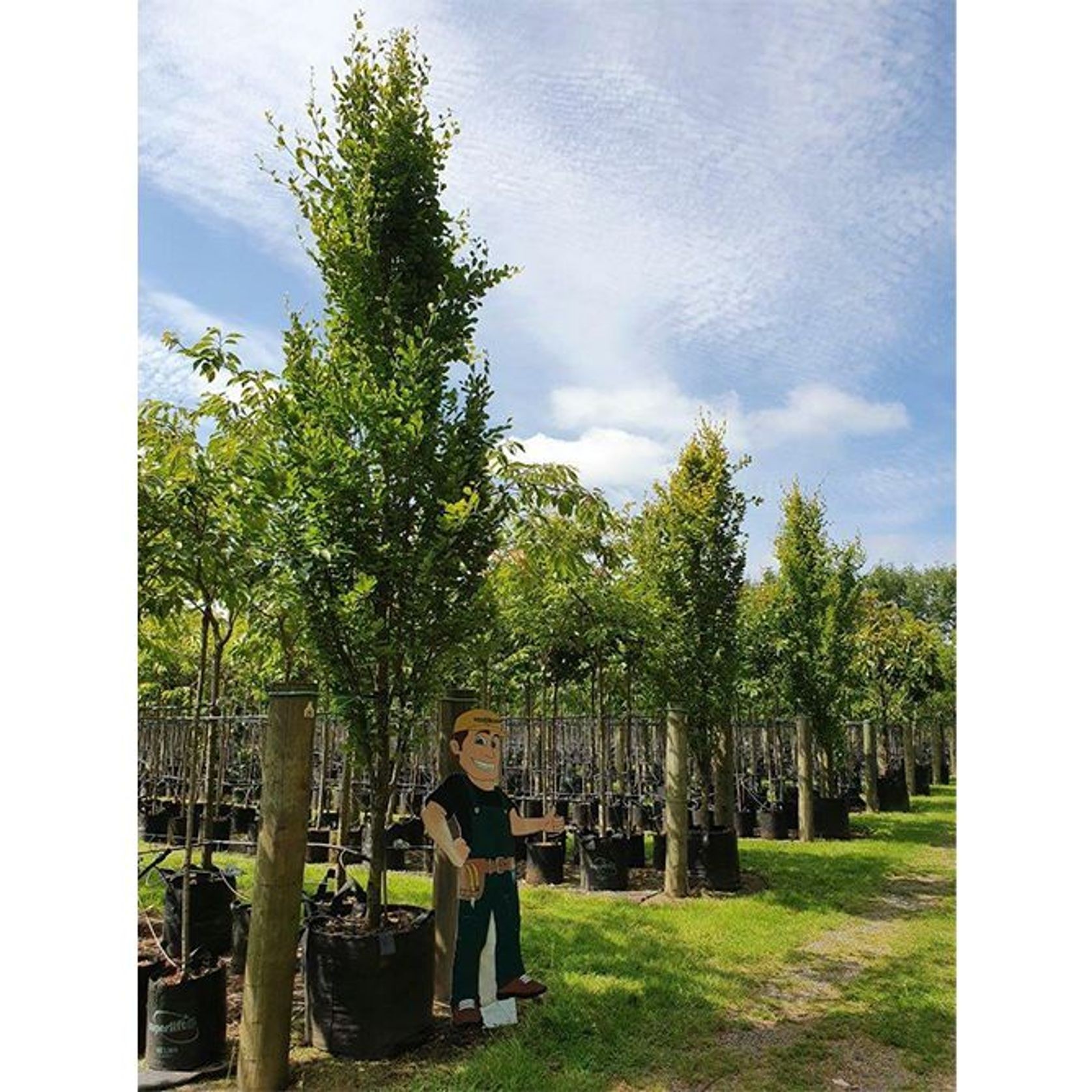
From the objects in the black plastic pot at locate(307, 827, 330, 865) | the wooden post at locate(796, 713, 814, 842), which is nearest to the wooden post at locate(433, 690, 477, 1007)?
the black plastic pot at locate(307, 827, 330, 865)

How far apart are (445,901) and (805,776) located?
6.62m

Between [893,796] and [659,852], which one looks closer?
[659,852]

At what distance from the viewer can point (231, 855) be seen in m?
9.02

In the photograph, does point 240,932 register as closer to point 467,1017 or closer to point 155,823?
point 467,1017

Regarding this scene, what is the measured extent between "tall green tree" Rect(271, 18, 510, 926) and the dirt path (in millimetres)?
1729

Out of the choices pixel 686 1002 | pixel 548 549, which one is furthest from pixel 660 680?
pixel 686 1002

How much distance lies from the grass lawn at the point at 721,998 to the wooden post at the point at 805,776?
2339mm

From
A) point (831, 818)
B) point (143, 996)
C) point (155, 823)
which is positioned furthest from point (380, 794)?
point (155, 823)

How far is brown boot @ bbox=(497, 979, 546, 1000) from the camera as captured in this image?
396 cm

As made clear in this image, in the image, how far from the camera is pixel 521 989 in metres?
4.00

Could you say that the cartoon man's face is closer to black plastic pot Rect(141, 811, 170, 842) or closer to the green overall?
the green overall

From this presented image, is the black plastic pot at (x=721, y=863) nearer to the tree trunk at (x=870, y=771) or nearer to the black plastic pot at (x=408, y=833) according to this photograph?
the black plastic pot at (x=408, y=833)

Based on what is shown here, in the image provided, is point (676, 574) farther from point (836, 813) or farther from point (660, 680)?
point (836, 813)

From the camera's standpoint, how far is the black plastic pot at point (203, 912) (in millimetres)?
4641
